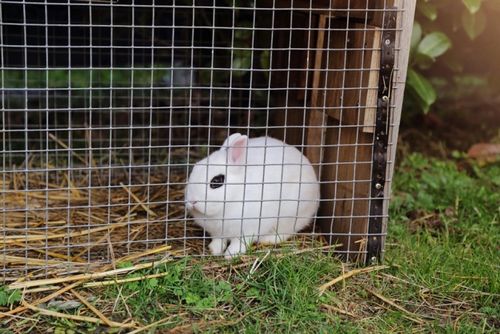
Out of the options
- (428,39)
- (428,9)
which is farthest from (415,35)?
(428,9)

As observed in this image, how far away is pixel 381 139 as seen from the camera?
3398 mm

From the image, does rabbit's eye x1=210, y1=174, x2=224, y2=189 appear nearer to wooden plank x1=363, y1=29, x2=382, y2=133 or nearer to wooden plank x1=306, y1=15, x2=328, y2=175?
wooden plank x1=306, y1=15, x2=328, y2=175

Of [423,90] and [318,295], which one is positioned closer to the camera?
[318,295]

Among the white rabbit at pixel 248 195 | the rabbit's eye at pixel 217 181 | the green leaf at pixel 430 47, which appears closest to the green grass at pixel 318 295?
the white rabbit at pixel 248 195

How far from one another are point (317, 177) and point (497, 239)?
3.39ft

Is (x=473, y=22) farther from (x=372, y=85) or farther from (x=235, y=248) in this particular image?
(x=235, y=248)

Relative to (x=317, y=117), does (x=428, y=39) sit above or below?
above

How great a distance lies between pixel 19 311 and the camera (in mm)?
2973

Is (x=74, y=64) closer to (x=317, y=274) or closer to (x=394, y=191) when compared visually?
(x=394, y=191)

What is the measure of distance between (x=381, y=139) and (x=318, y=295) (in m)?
0.80

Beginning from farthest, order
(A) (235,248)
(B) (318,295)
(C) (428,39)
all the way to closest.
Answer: (C) (428,39), (A) (235,248), (B) (318,295)

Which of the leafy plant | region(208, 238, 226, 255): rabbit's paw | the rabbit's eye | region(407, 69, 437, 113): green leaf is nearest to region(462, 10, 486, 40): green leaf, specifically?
the leafy plant

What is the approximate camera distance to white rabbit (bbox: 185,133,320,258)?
346 cm

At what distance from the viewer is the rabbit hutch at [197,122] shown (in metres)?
3.26
